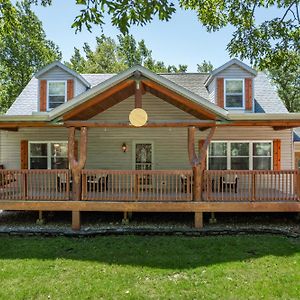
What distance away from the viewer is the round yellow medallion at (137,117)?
8523 mm

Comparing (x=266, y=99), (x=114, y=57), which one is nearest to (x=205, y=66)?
(x=114, y=57)

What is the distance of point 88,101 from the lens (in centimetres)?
875

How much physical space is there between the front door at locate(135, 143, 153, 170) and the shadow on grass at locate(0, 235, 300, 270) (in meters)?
4.52

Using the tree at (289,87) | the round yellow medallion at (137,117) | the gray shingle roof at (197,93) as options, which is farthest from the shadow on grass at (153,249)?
the tree at (289,87)

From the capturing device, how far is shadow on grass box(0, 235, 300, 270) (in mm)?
6359

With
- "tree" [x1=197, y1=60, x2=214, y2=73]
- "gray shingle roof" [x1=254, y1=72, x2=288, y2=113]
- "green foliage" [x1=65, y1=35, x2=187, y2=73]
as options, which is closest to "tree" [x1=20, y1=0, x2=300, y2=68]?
"gray shingle roof" [x1=254, y1=72, x2=288, y2=113]

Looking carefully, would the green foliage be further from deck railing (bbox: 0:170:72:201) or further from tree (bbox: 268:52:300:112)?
deck railing (bbox: 0:170:72:201)

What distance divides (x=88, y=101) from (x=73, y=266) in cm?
462

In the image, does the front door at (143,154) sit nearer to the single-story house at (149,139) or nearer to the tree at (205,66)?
→ the single-story house at (149,139)

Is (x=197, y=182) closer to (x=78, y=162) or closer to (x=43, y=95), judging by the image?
(x=78, y=162)

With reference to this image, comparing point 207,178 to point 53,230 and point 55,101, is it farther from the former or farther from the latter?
point 55,101

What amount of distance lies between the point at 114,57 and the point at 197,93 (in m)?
22.1

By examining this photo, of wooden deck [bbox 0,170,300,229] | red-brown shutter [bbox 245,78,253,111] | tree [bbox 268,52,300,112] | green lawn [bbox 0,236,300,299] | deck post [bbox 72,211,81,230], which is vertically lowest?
green lawn [bbox 0,236,300,299]

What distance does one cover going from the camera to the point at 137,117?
8.55 meters
